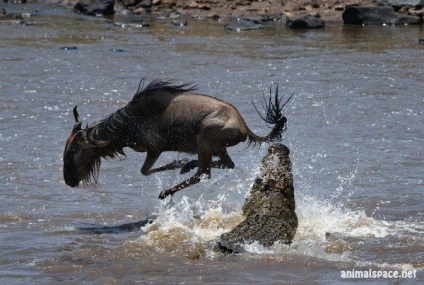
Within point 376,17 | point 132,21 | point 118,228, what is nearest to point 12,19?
point 132,21

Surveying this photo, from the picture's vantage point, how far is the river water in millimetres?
7125

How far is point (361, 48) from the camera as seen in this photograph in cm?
2000

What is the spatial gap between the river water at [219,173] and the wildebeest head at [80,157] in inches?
11.8

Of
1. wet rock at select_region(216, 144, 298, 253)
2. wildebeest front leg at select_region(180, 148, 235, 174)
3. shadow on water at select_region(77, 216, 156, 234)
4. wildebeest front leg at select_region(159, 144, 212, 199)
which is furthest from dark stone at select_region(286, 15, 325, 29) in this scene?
wet rock at select_region(216, 144, 298, 253)

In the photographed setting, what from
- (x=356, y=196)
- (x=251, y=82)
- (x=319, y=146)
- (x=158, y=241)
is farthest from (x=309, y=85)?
(x=158, y=241)

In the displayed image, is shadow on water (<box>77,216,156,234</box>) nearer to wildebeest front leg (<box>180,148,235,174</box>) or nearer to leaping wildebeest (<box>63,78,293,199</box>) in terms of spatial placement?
leaping wildebeest (<box>63,78,293,199</box>)

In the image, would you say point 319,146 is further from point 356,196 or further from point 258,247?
point 258,247

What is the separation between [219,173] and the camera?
10141 mm

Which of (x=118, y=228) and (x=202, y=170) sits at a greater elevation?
(x=202, y=170)

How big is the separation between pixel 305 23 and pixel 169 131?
1569 cm

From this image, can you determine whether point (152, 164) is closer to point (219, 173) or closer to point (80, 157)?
point (80, 157)

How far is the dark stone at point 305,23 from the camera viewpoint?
23828 mm

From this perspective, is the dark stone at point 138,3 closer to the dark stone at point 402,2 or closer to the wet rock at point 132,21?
the wet rock at point 132,21

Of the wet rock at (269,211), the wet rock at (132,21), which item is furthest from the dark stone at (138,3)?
the wet rock at (269,211)
